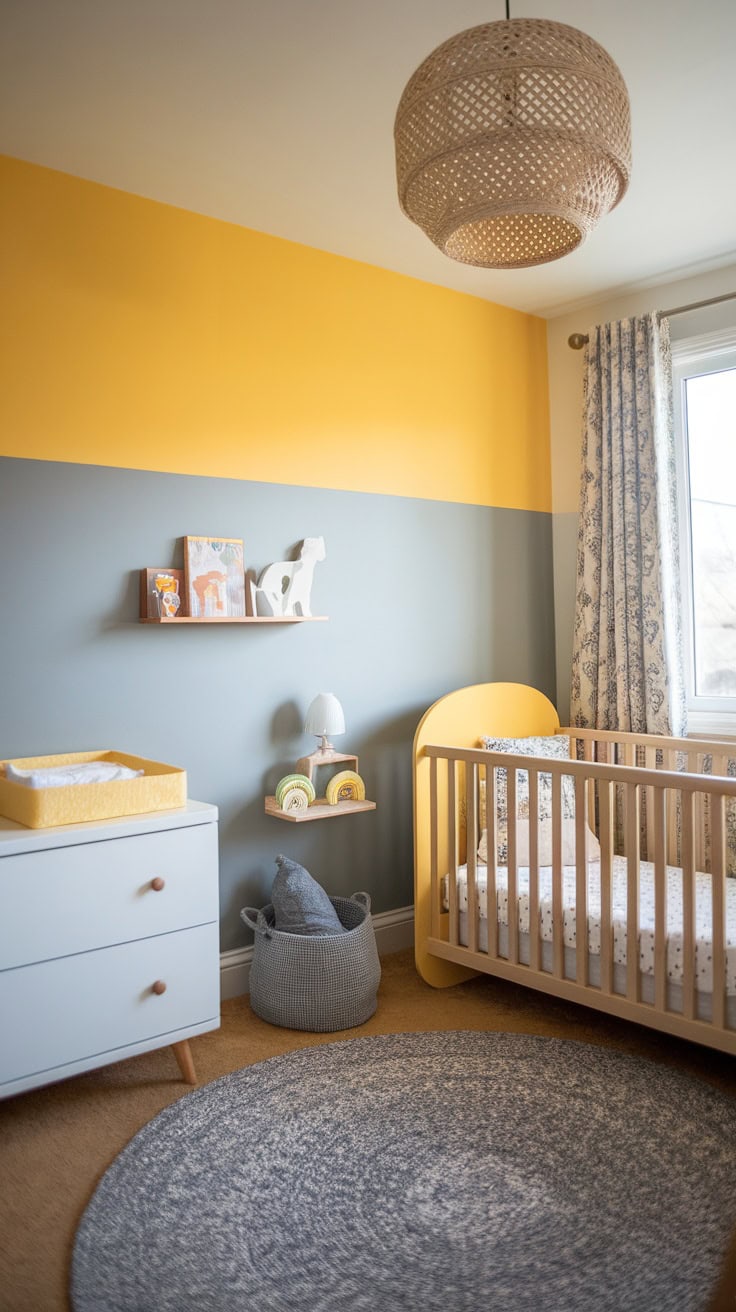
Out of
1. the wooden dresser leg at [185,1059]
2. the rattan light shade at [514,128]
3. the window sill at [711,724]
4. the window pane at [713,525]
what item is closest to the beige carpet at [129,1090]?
the wooden dresser leg at [185,1059]

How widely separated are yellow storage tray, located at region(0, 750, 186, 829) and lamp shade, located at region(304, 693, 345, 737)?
65 cm

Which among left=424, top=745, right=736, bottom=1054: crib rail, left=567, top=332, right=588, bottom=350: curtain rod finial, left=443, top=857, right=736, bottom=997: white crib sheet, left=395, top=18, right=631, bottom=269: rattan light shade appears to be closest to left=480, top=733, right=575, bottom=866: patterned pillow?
left=424, top=745, right=736, bottom=1054: crib rail

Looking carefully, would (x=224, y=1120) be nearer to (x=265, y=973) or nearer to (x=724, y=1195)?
(x=265, y=973)

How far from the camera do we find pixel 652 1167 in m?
1.88

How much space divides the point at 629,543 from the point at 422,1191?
2326 mm

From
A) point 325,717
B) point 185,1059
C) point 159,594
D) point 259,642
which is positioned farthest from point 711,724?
point 185,1059

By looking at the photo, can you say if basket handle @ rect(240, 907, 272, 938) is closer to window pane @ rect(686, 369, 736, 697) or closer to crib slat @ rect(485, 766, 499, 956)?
crib slat @ rect(485, 766, 499, 956)

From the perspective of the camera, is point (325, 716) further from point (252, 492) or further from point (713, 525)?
point (713, 525)

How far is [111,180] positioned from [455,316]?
1.43m

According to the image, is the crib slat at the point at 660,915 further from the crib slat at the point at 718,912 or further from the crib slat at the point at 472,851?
the crib slat at the point at 472,851

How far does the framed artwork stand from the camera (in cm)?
270

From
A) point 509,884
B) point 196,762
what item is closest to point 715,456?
point 509,884

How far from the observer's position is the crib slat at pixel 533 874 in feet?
8.45

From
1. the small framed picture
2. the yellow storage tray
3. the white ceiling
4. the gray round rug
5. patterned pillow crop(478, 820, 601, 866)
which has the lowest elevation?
the gray round rug
